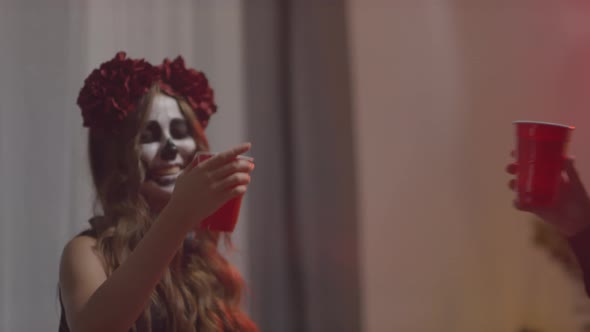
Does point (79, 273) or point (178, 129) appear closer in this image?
point (79, 273)

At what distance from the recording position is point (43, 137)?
1.24 m

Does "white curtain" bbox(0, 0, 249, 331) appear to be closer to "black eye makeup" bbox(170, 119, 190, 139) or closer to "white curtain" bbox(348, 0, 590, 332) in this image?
"black eye makeup" bbox(170, 119, 190, 139)

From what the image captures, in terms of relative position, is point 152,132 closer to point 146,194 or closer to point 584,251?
point 146,194

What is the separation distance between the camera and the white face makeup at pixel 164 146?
102 cm

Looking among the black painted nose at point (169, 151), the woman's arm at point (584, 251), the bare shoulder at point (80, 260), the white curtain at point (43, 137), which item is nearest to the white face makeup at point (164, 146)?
the black painted nose at point (169, 151)

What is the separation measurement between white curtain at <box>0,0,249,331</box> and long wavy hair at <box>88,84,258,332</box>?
0.21m

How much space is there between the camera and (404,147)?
1.48 meters

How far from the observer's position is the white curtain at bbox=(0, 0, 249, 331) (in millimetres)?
1208

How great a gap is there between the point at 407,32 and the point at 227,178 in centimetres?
83

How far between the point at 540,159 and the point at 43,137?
0.92m

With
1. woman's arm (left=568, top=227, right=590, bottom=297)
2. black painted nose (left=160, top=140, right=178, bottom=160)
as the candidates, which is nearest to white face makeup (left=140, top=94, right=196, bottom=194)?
black painted nose (left=160, top=140, right=178, bottom=160)

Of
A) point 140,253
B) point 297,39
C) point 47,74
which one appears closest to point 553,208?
point 140,253

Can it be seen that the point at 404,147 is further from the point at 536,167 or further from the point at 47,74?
the point at 47,74

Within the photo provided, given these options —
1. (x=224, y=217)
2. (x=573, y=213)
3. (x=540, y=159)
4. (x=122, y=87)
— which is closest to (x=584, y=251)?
(x=573, y=213)
